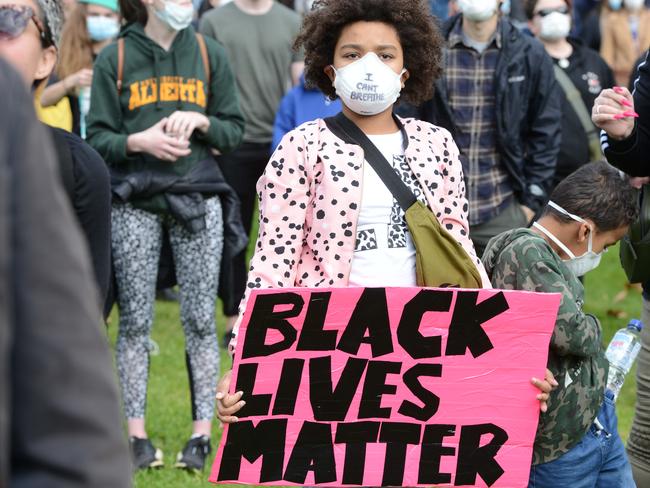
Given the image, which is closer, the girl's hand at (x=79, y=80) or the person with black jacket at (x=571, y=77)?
the girl's hand at (x=79, y=80)

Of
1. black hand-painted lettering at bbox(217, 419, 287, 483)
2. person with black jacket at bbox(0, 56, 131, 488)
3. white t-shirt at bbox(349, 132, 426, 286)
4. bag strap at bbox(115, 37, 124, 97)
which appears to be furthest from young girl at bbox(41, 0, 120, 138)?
person with black jacket at bbox(0, 56, 131, 488)

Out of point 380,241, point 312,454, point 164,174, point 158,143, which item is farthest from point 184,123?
point 312,454

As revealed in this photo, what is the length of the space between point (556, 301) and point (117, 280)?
2910mm

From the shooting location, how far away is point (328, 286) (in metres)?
4.07

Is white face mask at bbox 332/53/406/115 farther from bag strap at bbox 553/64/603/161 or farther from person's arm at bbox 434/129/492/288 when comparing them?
bag strap at bbox 553/64/603/161

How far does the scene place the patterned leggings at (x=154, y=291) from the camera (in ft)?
20.9

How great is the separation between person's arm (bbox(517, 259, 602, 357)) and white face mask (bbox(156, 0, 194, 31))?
107 inches

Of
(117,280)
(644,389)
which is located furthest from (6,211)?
(117,280)

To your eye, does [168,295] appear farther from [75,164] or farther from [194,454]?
[75,164]

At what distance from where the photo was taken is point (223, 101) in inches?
262

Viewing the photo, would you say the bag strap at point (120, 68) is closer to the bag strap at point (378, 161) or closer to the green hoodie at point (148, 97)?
the green hoodie at point (148, 97)

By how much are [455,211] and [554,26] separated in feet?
15.3

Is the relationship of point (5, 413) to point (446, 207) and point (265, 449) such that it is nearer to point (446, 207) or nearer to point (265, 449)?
point (265, 449)

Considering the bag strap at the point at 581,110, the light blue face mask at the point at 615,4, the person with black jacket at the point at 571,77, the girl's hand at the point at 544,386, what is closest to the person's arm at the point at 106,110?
the girl's hand at the point at 544,386
